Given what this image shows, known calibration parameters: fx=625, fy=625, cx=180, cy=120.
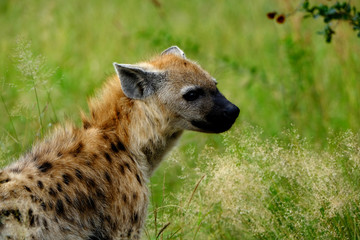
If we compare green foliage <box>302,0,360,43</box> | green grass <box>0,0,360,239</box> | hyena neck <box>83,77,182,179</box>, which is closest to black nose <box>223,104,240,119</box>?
green grass <box>0,0,360,239</box>

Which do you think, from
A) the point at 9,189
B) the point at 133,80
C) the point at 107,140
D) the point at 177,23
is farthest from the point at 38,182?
the point at 177,23

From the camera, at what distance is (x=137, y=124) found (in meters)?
3.80

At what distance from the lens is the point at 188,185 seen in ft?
13.3

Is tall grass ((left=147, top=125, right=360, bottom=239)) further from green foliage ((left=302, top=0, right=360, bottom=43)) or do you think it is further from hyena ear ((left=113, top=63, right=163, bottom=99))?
green foliage ((left=302, top=0, right=360, bottom=43))

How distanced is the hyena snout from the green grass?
8 centimetres

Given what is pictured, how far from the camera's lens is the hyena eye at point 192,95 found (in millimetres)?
3932

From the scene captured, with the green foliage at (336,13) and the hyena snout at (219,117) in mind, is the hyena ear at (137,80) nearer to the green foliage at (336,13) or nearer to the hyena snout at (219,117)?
the hyena snout at (219,117)

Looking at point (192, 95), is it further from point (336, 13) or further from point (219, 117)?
point (336, 13)

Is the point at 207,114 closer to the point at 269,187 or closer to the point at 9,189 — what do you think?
the point at 269,187

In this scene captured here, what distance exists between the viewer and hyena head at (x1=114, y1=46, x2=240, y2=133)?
3881 mm

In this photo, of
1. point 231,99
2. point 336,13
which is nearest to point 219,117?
point 336,13

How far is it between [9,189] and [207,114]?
1.33m

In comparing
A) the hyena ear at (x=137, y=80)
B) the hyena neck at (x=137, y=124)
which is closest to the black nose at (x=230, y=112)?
the hyena neck at (x=137, y=124)

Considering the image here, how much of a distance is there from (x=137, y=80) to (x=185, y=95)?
32 centimetres
